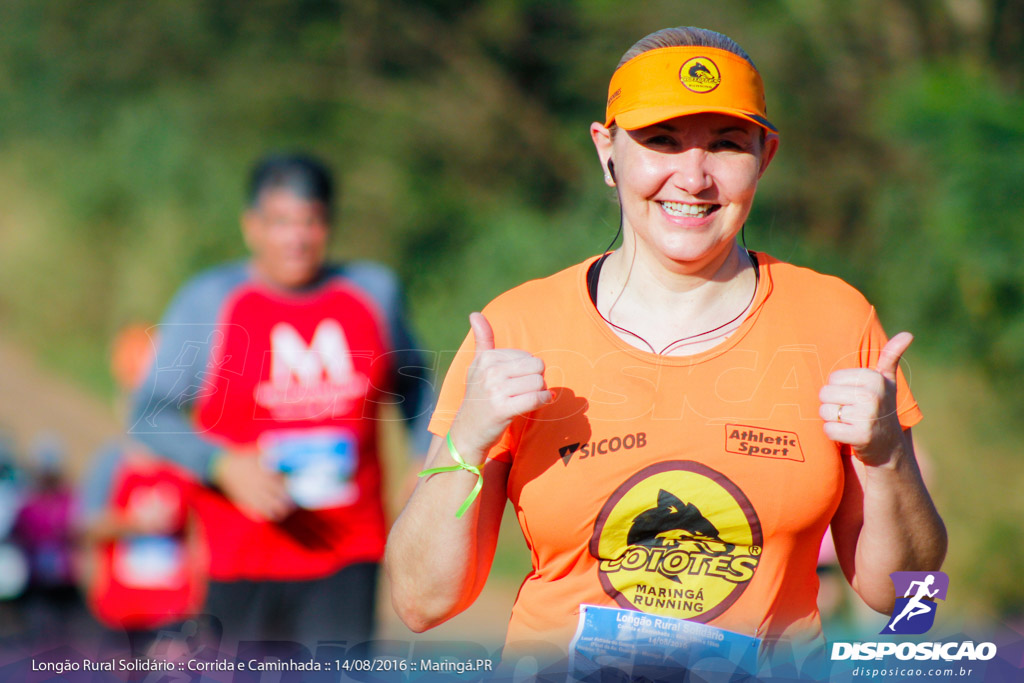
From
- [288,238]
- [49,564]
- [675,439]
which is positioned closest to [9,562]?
[49,564]

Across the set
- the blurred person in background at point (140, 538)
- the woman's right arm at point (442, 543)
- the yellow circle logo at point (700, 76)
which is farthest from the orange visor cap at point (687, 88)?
the blurred person in background at point (140, 538)

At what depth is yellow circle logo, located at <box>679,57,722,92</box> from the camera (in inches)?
81.0

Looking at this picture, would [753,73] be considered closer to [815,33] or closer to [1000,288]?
[1000,288]

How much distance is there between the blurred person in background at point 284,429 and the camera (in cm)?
393

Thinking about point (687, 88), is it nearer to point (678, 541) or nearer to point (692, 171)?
point (692, 171)

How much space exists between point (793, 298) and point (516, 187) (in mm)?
8757

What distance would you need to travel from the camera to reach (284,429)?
3.93 meters

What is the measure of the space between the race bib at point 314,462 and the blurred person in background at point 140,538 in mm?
1431

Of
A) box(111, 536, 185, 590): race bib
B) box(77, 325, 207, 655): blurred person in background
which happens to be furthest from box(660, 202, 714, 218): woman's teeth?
box(111, 536, 185, 590): race bib

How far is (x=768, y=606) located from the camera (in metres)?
2.03

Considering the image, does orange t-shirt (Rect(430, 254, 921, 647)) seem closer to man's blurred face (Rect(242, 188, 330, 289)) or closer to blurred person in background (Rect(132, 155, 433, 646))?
blurred person in background (Rect(132, 155, 433, 646))

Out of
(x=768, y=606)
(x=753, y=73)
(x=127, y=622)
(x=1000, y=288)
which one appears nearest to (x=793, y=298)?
(x=753, y=73)

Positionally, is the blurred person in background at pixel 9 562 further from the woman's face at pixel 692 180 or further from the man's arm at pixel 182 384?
the woman's face at pixel 692 180

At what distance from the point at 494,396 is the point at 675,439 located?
37cm
